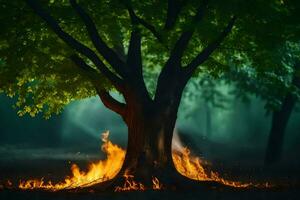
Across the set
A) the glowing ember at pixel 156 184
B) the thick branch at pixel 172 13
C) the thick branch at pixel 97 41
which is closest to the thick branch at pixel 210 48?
the thick branch at pixel 172 13

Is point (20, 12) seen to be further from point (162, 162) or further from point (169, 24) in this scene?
point (162, 162)

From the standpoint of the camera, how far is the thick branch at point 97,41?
14.3 meters

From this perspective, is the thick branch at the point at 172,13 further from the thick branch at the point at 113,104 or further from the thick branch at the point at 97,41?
the thick branch at the point at 113,104

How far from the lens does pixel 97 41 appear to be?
582 inches

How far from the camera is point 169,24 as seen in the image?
1529cm

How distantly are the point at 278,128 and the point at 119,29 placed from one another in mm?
13909

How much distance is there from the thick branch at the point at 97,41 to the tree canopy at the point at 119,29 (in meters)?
0.05

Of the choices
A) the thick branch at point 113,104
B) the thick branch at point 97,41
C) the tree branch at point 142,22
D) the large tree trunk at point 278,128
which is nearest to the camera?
the thick branch at point 97,41

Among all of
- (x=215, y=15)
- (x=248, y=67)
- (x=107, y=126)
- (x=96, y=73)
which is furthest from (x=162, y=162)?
(x=107, y=126)

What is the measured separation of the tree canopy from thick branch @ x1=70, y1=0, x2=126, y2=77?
0.05 meters

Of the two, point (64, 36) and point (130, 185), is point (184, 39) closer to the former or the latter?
point (64, 36)

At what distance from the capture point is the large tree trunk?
86.3 ft

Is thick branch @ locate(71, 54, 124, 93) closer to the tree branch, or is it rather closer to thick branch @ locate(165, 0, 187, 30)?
the tree branch

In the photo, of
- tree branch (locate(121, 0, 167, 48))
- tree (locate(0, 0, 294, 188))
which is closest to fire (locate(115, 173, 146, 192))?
tree (locate(0, 0, 294, 188))
